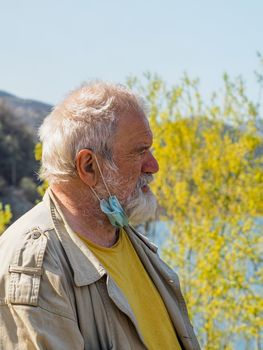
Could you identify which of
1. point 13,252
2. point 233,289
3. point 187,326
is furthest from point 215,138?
point 13,252

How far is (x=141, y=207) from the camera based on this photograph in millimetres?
2600

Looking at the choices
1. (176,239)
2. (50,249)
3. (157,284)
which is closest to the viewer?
(50,249)

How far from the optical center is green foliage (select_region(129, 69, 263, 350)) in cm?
687

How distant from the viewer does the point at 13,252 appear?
223cm

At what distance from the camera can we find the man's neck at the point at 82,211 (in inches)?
97.4

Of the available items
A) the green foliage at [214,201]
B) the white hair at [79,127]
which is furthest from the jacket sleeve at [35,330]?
the green foliage at [214,201]

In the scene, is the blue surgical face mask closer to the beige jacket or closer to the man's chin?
the man's chin

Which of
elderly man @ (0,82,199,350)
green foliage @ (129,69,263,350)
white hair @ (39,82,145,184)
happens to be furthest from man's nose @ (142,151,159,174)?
green foliage @ (129,69,263,350)

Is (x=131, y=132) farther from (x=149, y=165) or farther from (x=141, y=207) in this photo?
(x=141, y=207)

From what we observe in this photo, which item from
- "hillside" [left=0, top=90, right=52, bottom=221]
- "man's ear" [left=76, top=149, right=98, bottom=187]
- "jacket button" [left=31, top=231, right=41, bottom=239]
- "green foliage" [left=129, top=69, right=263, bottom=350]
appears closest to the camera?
"jacket button" [left=31, top=231, right=41, bottom=239]

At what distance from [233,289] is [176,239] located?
126cm

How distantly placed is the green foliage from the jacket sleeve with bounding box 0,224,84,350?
179 inches

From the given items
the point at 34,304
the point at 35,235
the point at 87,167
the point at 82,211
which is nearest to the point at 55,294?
the point at 34,304

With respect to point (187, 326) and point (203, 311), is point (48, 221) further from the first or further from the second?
point (203, 311)
